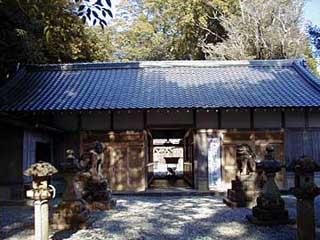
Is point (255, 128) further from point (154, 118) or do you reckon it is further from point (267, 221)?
point (267, 221)

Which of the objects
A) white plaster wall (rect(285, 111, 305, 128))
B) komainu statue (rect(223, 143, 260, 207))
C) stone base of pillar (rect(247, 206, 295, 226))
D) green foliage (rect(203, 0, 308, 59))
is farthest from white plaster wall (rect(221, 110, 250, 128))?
green foliage (rect(203, 0, 308, 59))

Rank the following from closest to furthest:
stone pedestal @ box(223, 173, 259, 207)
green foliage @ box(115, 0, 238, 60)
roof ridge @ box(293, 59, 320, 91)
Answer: stone pedestal @ box(223, 173, 259, 207) < roof ridge @ box(293, 59, 320, 91) < green foliage @ box(115, 0, 238, 60)

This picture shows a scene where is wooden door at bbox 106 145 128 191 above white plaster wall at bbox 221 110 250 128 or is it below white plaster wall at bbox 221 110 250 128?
below

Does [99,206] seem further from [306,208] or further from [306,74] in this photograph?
[306,74]

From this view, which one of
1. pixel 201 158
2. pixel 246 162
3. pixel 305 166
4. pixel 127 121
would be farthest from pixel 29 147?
pixel 305 166

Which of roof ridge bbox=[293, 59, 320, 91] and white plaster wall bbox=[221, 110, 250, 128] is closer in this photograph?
white plaster wall bbox=[221, 110, 250, 128]

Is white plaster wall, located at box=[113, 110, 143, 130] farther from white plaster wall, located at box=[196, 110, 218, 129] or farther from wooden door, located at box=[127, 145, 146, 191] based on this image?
white plaster wall, located at box=[196, 110, 218, 129]

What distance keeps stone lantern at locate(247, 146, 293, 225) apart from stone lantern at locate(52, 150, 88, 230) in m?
3.26

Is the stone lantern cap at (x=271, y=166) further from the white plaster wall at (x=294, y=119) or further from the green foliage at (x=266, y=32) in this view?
the green foliage at (x=266, y=32)

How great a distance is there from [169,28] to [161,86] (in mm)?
16369

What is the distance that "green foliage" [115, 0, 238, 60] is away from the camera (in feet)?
→ 91.9

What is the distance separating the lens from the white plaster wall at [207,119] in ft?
46.2

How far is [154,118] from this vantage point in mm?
14289

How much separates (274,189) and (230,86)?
7743mm
